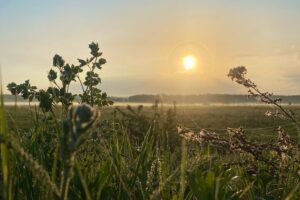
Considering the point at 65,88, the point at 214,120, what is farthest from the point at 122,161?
the point at 214,120

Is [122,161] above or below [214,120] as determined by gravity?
above

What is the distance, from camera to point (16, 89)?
516cm

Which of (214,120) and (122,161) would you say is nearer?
(122,161)

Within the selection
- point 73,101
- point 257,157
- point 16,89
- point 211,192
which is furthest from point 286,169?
point 16,89

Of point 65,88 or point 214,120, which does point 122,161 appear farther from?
point 214,120

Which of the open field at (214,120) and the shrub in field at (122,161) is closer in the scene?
the shrub in field at (122,161)

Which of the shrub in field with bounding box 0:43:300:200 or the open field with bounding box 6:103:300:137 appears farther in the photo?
the open field with bounding box 6:103:300:137

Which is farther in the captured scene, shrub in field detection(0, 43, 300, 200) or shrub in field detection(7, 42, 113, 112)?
shrub in field detection(7, 42, 113, 112)

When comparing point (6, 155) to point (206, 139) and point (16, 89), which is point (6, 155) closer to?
point (206, 139)

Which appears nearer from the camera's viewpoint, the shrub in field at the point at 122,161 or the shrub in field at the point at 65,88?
the shrub in field at the point at 122,161

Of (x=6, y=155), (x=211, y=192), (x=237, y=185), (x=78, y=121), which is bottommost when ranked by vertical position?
(x=237, y=185)

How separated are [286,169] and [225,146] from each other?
559mm

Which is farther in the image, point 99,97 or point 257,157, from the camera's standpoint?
point 99,97

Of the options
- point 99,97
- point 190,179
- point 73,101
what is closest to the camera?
point 190,179
